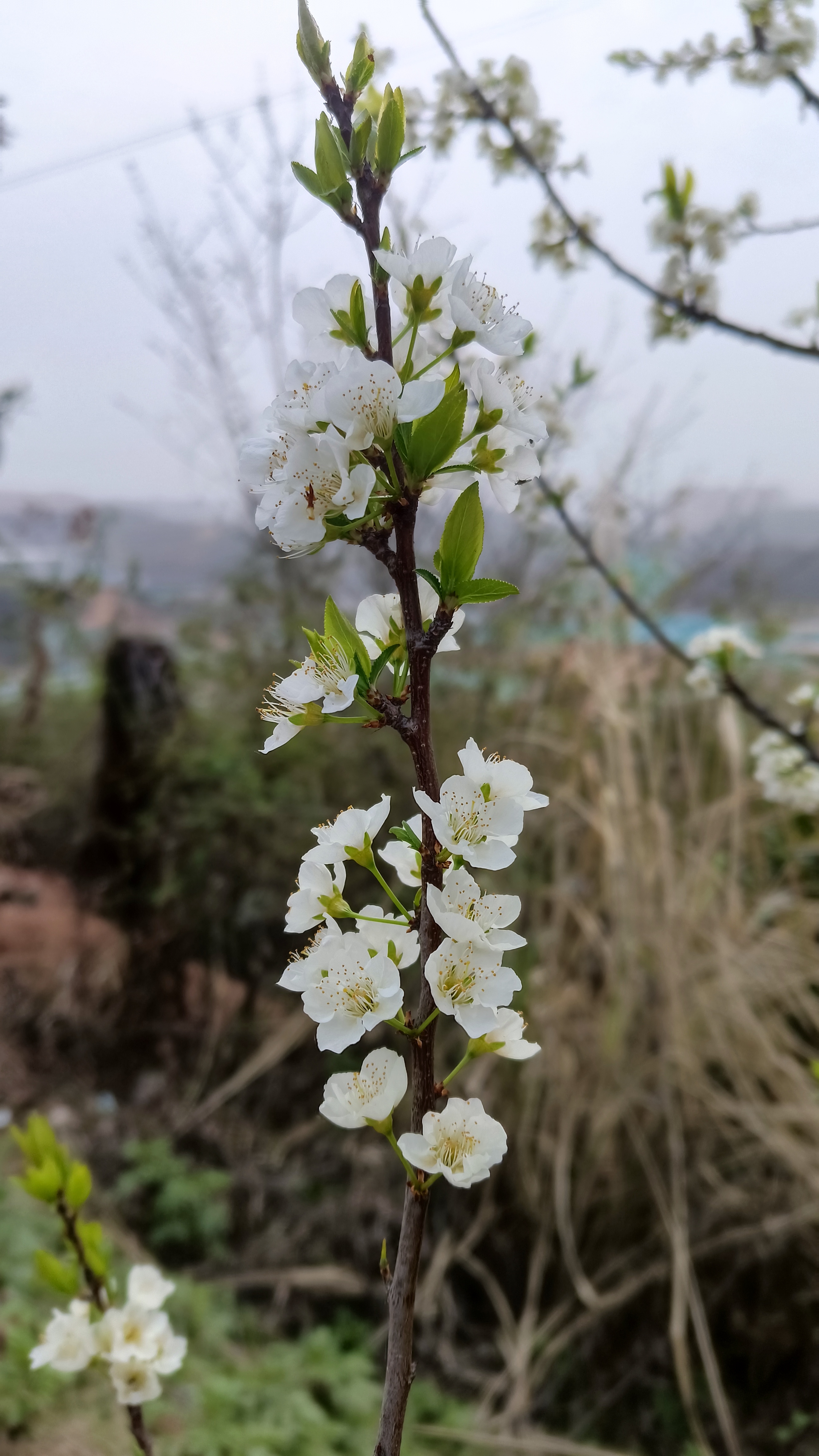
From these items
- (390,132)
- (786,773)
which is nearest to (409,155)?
(390,132)

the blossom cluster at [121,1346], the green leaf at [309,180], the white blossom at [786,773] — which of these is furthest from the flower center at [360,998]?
the white blossom at [786,773]

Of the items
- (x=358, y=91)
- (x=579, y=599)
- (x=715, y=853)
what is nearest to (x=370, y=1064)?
(x=358, y=91)

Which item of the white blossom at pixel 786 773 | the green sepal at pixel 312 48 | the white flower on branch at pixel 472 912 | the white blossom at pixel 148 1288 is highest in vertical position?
the white blossom at pixel 786 773

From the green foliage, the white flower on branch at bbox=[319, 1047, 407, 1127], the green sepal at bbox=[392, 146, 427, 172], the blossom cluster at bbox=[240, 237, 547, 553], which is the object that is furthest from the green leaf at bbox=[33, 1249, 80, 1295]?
the green foliage

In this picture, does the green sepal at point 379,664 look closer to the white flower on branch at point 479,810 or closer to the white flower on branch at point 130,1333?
the white flower on branch at point 479,810

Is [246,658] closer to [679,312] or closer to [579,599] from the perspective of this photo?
[579,599]

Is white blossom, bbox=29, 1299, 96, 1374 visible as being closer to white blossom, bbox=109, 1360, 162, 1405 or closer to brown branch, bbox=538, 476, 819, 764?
white blossom, bbox=109, 1360, 162, 1405
